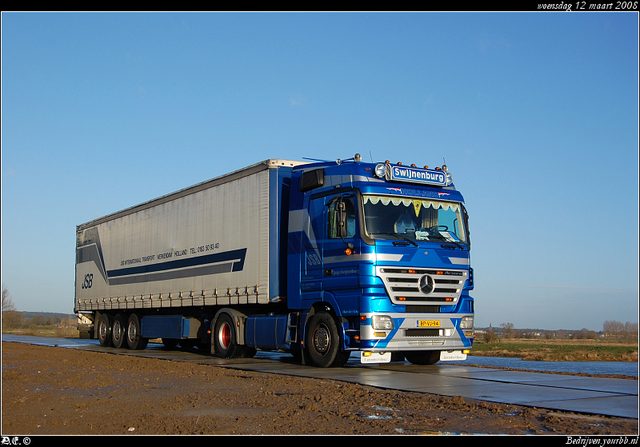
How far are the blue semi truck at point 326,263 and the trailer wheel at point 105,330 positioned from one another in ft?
19.2

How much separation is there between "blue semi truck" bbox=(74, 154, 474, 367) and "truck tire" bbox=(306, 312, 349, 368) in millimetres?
31

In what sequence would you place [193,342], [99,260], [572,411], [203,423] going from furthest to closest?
[99,260] → [193,342] → [572,411] → [203,423]

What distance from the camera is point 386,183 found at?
13219 millimetres

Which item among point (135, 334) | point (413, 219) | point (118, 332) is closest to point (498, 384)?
point (413, 219)

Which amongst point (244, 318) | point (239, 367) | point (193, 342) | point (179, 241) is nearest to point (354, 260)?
point (239, 367)

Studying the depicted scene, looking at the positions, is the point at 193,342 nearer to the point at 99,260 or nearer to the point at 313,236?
the point at 99,260

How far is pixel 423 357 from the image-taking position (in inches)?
581

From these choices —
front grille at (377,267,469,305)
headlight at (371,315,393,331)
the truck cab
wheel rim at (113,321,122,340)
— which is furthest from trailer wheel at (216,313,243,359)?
wheel rim at (113,321,122,340)

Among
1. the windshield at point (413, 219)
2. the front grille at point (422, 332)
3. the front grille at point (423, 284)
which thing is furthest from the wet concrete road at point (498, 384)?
the windshield at point (413, 219)

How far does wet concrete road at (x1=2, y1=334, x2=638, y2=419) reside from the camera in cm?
843

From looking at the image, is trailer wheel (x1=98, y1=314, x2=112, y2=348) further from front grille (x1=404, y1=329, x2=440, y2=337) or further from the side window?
front grille (x1=404, y1=329, x2=440, y2=337)

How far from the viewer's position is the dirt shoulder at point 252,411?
22.4 feet

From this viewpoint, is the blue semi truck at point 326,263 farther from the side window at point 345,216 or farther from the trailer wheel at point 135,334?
the trailer wheel at point 135,334

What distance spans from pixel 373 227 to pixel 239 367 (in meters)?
4.29
